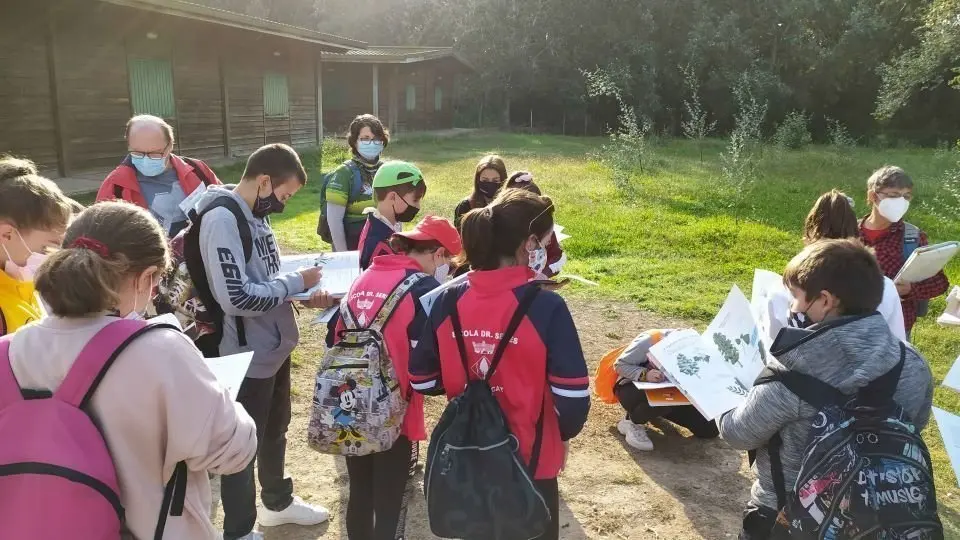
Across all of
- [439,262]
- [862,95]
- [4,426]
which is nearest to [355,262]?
[439,262]

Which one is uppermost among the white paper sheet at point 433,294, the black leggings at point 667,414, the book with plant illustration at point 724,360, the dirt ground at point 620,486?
the white paper sheet at point 433,294

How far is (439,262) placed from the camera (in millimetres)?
2721

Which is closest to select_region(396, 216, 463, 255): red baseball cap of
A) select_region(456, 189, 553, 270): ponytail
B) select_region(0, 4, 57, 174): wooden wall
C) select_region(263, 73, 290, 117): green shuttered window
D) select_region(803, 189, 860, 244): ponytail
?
select_region(456, 189, 553, 270): ponytail

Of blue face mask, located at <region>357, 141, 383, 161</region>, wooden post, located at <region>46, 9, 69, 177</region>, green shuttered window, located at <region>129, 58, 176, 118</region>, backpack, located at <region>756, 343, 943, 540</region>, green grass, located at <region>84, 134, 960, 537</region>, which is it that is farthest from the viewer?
green shuttered window, located at <region>129, 58, 176, 118</region>

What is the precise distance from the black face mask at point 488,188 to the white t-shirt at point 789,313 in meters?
1.84

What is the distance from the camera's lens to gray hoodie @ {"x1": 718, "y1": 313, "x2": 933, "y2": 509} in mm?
1997

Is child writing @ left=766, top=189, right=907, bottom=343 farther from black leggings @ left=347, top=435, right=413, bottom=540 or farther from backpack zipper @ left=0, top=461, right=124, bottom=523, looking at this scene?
backpack zipper @ left=0, top=461, right=124, bottom=523

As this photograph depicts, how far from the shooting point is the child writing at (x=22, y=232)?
6.95ft

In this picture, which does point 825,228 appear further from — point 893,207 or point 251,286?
point 251,286

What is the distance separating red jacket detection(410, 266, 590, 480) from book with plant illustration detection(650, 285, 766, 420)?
1114 mm

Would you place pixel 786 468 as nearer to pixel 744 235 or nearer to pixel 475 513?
pixel 475 513

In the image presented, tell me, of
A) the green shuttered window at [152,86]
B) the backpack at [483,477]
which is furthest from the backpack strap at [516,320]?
the green shuttered window at [152,86]

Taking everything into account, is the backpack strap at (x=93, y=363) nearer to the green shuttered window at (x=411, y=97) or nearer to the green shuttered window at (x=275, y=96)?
the green shuttered window at (x=275, y=96)

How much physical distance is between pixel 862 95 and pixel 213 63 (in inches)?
1096
